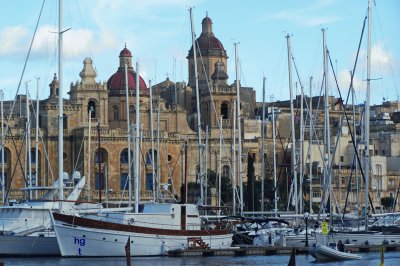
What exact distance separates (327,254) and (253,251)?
584 centimetres

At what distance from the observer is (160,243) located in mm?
63375

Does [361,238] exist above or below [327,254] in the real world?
above

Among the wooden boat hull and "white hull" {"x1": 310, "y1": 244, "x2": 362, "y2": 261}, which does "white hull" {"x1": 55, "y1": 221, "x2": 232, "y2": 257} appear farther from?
"white hull" {"x1": 310, "y1": 244, "x2": 362, "y2": 261}

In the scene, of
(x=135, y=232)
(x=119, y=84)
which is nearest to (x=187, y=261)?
(x=135, y=232)

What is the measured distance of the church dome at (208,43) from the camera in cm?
14200

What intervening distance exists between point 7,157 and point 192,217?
2211 inches

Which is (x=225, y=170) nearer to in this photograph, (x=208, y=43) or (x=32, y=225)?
(x=208, y=43)

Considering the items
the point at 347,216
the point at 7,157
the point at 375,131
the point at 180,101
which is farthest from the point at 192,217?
the point at 375,131

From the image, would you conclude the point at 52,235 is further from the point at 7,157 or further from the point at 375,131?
the point at 375,131

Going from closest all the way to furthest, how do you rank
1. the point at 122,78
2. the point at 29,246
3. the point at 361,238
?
the point at 29,246 → the point at 361,238 → the point at 122,78

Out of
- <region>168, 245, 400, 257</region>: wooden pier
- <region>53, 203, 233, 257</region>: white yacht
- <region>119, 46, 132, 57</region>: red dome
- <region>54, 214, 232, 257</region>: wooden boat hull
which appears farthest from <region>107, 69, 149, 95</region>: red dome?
<region>54, 214, 232, 257</region>: wooden boat hull

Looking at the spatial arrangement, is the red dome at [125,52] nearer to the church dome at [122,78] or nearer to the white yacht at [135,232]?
the church dome at [122,78]

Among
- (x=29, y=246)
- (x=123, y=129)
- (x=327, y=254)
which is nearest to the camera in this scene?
(x=327, y=254)

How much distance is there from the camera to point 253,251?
6669 centimetres
